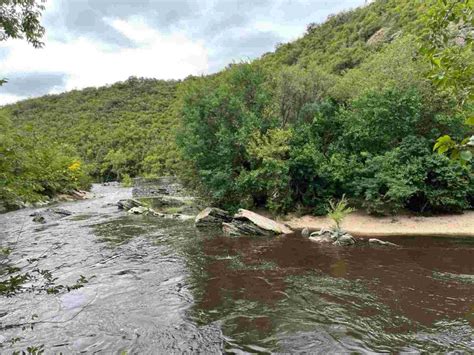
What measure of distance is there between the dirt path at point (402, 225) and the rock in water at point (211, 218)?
457cm

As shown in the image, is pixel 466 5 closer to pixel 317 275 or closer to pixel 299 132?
pixel 317 275

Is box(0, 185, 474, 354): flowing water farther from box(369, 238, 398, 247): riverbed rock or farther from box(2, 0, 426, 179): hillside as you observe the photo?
box(2, 0, 426, 179): hillside

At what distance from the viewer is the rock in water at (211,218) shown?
22516mm

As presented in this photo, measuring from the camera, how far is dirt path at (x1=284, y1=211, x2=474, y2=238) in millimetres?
19453

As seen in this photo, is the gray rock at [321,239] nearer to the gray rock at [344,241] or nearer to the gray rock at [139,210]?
the gray rock at [344,241]

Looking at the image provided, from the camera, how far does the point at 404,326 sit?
27.2ft

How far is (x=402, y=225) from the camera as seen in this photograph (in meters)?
20.8

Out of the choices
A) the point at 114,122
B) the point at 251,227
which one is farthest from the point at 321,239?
the point at 114,122

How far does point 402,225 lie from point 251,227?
30.5 feet

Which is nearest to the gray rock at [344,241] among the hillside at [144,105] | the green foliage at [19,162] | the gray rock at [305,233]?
the gray rock at [305,233]

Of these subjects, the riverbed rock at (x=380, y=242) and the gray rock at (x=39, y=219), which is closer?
the riverbed rock at (x=380, y=242)

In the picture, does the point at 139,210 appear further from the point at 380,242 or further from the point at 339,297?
the point at 339,297

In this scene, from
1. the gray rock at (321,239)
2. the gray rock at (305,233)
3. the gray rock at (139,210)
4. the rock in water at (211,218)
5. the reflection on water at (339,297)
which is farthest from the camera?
the gray rock at (139,210)

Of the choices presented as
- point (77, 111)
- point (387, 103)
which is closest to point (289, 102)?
point (387, 103)
